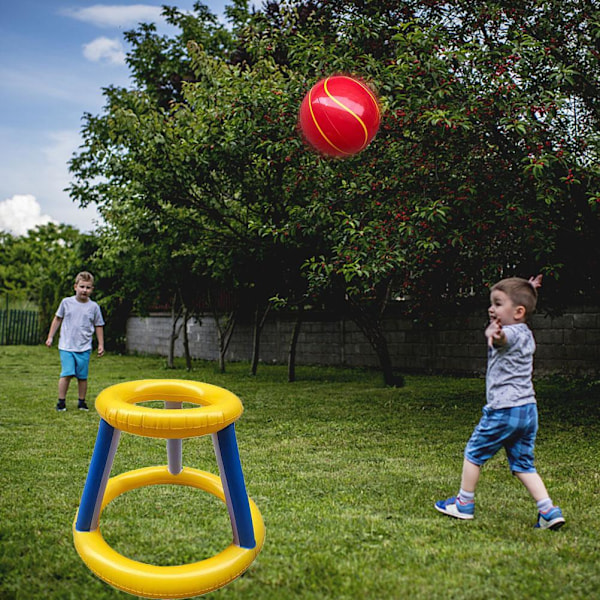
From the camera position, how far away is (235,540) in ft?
9.83

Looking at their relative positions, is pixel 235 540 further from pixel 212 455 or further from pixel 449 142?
pixel 449 142

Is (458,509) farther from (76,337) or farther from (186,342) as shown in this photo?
(186,342)

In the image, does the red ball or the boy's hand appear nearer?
the boy's hand

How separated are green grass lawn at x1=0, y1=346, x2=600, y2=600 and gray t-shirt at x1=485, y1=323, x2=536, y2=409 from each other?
26.5 inches

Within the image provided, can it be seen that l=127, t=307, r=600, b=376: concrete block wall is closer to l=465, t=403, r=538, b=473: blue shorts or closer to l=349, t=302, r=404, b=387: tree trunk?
l=349, t=302, r=404, b=387: tree trunk

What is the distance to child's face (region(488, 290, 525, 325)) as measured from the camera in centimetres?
348

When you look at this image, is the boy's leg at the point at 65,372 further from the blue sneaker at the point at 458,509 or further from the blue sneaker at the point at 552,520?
the blue sneaker at the point at 552,520

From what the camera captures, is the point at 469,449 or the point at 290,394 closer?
the point at 469,449

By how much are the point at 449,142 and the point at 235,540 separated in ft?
14.3

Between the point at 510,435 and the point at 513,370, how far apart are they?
359 millimetres

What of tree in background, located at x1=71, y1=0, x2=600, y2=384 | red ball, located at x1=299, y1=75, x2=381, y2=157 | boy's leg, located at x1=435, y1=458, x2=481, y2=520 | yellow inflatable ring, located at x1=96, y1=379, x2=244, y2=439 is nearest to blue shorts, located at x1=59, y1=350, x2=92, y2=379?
tree in background, located at x1=71, y1=0, x2=600, y2=384

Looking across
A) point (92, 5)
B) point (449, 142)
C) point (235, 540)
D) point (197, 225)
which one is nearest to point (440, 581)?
point (235, 540)

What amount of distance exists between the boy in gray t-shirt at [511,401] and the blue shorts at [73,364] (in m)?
5.17

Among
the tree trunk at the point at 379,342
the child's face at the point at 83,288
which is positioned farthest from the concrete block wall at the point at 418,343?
the child's face at the point at 83,288
